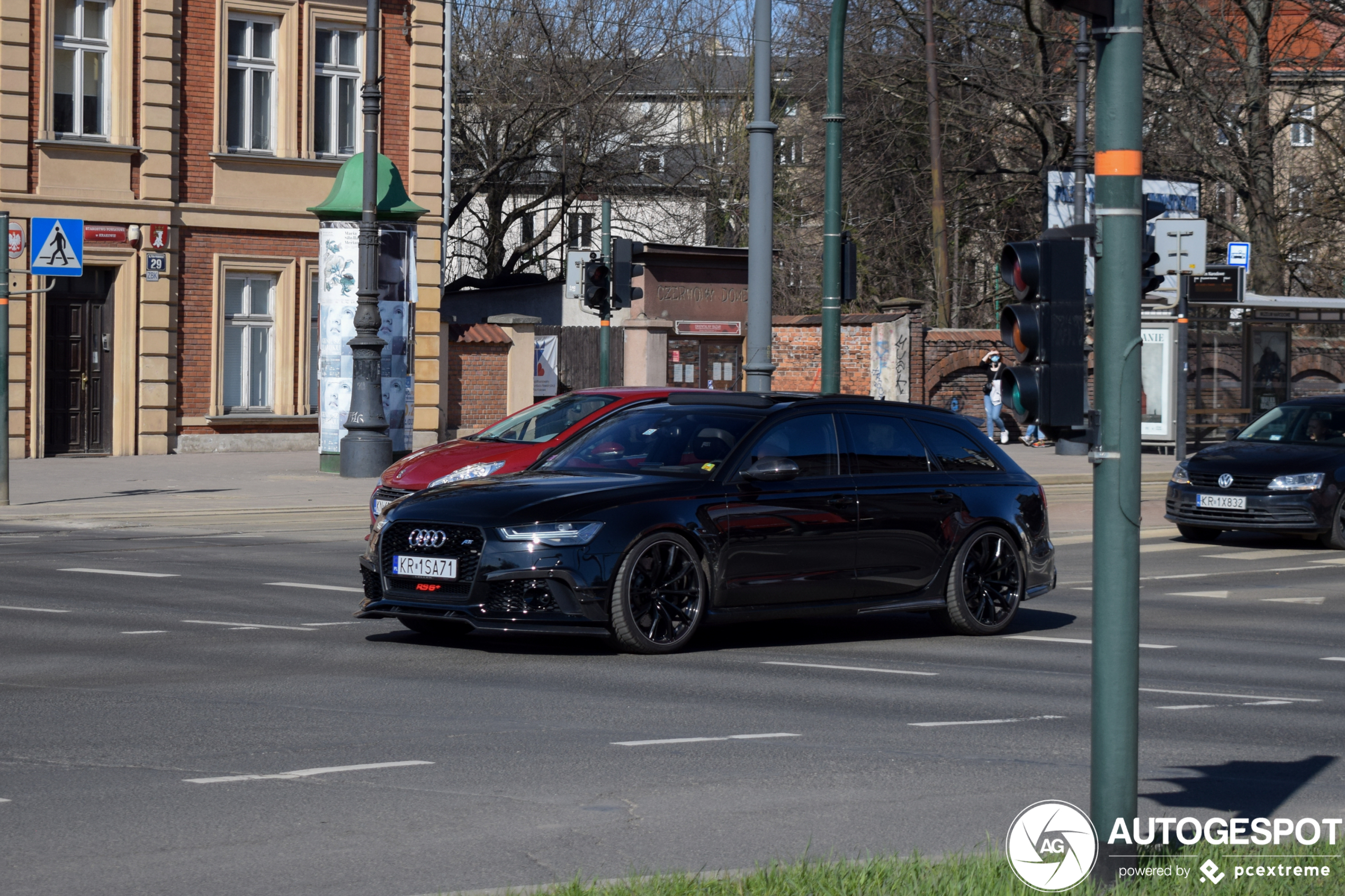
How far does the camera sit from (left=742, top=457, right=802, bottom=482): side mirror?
35.6 ft

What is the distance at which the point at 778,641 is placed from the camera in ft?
37.6

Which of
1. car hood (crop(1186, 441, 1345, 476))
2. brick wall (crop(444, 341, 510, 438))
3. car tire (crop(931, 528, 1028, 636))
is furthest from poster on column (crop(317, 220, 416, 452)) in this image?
car tire (crop(931, 528, 1028, 636))

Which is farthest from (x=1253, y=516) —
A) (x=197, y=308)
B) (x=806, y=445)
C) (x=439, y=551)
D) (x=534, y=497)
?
(x=197, y=308)

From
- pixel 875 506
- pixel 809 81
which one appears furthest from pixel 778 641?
pixel 809 81

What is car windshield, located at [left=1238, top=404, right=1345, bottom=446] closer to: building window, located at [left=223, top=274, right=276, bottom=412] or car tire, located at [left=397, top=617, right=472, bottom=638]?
car tire, located at [left=397, top=617, right=472, bottom=638]

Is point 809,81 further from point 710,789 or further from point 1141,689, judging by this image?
point 710,789

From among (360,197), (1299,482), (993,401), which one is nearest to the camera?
(1299,482)

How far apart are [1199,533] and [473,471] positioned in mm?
8674

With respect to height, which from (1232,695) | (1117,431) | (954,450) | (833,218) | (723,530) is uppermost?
(833,218)

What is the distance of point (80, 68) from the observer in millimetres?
28906

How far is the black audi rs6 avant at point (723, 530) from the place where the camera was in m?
10.2

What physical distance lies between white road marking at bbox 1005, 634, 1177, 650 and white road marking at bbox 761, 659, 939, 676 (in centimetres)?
184

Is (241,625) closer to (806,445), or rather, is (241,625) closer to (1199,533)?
(806,445)

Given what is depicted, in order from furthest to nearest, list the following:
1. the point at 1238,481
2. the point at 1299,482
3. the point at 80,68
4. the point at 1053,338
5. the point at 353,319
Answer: the point at 80,68
the point at 353,319
the point at 1238,481
the point at 1299,482
the point at 1053,338
